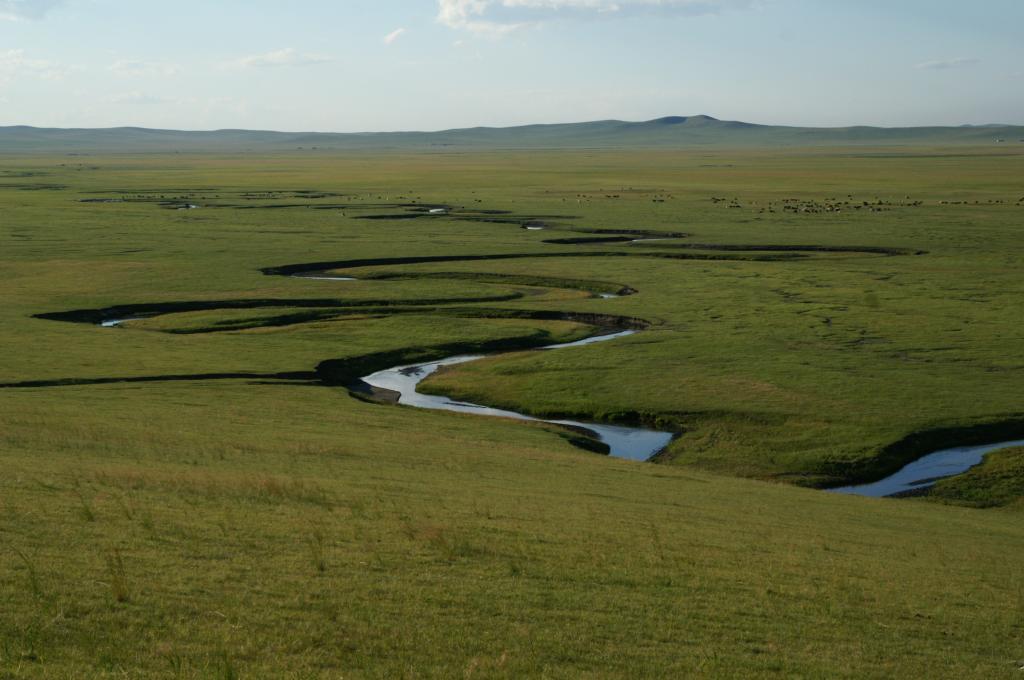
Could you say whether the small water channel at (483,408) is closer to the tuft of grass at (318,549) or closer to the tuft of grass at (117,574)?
the tuft of grass at (318,549)

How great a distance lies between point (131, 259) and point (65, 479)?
63.8 meters

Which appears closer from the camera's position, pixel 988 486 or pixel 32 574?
pixel 32 574

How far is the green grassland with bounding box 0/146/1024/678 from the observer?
574 inches

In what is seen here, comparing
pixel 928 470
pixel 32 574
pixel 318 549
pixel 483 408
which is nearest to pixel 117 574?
pixel 32 574

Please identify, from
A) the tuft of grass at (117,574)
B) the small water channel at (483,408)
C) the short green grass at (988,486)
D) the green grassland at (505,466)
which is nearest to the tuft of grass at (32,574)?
the green grassland at (505,466)

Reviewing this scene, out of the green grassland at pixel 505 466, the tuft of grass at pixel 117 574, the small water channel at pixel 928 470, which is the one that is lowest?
the small water channel at pixel 928 470

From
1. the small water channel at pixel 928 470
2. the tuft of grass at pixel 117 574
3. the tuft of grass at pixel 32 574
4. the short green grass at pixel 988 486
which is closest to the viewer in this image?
the tuft of grass at pixel 32 574

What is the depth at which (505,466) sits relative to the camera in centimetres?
3006

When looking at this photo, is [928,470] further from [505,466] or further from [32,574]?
[32,574]

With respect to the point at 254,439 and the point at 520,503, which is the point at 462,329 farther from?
the point at 520,503

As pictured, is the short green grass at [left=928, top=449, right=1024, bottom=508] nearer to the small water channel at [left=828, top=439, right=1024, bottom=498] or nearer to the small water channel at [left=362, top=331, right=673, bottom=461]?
the small water channel at [left=828, top=439, right=1024, bottom=498]

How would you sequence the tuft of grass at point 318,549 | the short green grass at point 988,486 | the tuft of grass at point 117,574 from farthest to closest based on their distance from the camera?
the short green grass at point 988,486, the tuft of grass at point 318,549, the tuft of grass at point 117,574

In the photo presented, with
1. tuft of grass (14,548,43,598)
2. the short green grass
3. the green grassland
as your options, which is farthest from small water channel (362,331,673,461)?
tuft of grass (14,548,43,598)

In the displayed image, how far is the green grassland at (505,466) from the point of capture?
14578mm
